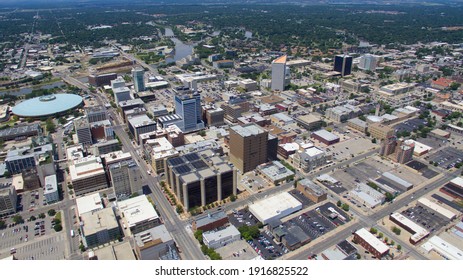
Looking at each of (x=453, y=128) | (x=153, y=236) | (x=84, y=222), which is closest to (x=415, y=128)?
(x=453, y=128)

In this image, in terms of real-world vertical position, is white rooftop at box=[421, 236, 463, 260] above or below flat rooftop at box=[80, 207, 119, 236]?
below

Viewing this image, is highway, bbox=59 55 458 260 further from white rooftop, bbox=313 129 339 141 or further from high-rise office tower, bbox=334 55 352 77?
high-rise office tower, bbox=334 55 352 77

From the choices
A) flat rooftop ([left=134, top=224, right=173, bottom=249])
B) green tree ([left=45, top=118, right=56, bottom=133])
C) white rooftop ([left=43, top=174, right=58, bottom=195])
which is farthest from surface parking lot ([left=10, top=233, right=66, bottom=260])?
green tree ([left=45, top=118, right=56, bottom=133])

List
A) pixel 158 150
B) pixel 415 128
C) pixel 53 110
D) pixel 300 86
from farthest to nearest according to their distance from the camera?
pixel 300 86, pixel 53 110, pixel 415 128, pixel 158 150

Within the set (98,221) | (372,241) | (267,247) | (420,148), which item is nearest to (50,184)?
(98,221)

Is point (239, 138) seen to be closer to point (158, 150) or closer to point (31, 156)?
point (158, 150)

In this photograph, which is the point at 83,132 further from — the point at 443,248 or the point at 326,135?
the point at 443,248
